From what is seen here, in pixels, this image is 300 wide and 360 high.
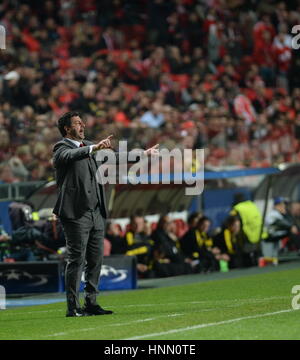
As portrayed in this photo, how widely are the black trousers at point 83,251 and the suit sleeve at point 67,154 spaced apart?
24.2 inches

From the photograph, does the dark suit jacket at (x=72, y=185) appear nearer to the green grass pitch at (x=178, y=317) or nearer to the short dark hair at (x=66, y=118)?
the short dark hair at (x=66, y=118)

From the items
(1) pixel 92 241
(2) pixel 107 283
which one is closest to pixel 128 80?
(2) pixel 107 283

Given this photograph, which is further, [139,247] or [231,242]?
[231,242]

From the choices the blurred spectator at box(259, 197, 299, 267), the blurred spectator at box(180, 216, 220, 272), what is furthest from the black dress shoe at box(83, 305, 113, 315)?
the blurred spectator at box(259, 197, 299, 267)

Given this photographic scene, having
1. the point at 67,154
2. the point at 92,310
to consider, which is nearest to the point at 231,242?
the point at 92,310

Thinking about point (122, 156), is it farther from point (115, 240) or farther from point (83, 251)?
point (115, 240)

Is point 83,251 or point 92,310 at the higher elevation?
point 83,251

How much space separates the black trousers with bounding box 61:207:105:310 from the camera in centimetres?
1159

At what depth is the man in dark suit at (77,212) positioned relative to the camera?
1159cm

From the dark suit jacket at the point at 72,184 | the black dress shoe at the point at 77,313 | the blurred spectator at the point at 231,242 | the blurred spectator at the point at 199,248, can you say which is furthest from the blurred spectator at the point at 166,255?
the dark suit jacket at the point at 72,184

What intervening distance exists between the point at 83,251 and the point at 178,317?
47.2 inches

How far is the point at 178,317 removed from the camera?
446 inches

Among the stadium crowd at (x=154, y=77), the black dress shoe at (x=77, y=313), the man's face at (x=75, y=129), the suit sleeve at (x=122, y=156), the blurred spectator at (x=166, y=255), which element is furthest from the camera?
the stadium crowd at (x=154, y=77)
